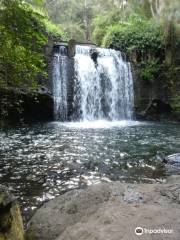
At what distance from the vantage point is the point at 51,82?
55.2 feet

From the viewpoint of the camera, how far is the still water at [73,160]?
6.07 meters

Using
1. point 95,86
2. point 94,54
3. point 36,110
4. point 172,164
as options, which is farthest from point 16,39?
point 94,54

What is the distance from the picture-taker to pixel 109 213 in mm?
3525

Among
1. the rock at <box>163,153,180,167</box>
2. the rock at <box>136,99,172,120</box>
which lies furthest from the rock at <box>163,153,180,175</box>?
the rock at <box>136,99,172,120</box>

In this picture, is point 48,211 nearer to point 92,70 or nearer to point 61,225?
point 61,225

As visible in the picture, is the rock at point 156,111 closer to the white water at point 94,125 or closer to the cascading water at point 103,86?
the cascading water at point 103,86

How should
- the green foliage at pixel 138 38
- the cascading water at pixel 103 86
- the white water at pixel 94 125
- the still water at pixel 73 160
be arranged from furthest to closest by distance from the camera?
the green foliage at pixel 138 38 < the cascading water at pixel 103 86 < the white water at pixel 94 125 < the still water at pixel 73 160

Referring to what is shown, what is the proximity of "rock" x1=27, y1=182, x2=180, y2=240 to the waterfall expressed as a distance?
1236cm

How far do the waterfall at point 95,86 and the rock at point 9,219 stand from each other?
13145 mm

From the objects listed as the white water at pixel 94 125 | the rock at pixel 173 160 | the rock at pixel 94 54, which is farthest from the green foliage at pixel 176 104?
the rock at pixel 173 160

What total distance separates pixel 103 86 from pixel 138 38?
409 cm

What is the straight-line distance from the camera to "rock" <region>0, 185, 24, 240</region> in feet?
11.0

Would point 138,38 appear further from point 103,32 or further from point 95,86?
point 103,32

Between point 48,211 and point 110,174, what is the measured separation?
2841 millimetres
